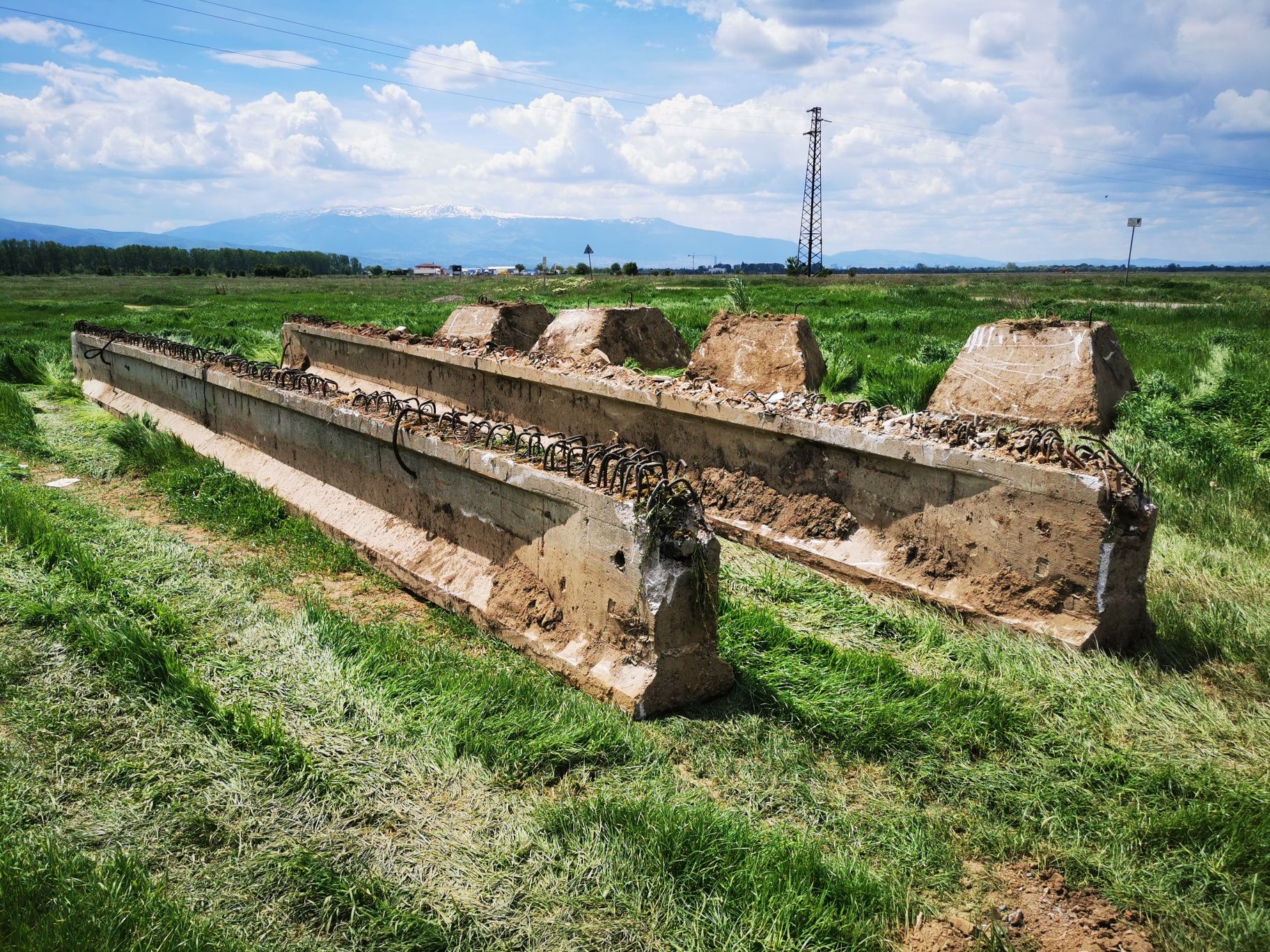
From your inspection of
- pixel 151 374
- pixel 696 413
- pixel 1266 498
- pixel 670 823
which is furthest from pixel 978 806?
pixel 151 374

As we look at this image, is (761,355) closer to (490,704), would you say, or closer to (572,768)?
(490,704)

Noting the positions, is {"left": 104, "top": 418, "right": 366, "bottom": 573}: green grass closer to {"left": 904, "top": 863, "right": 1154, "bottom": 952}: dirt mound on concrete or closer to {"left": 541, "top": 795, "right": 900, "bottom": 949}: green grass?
{"left": 541, "top": 795, "right": 900, "bottom": 949}: green grass

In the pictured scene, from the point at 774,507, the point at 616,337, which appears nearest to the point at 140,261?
the point at 616,337

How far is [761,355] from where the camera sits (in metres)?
11.1

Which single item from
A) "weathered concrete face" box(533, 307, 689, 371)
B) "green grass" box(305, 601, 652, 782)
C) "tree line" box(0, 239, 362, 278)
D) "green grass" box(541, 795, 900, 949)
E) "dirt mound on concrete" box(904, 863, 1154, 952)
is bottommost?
"dirt mound on concrete" box(904, 863, 1154, 952)

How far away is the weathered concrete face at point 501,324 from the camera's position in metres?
13.9

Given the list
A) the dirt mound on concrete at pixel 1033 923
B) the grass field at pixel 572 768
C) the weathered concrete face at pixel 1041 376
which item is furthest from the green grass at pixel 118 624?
the weathered concrete face at pixel 1041 376

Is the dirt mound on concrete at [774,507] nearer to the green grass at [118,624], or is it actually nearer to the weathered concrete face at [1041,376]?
the weathered concrete face at [1041,376]

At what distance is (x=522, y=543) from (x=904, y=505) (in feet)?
8.64

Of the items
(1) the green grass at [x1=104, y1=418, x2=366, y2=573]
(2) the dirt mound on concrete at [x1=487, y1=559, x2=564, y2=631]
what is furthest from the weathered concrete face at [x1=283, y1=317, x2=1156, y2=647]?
(1) the green grass at [x1=104, y1=418, x2=366, y2=573]

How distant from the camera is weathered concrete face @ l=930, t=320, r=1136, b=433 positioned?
28.7 ft

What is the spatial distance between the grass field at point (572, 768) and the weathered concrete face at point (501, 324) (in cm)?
829

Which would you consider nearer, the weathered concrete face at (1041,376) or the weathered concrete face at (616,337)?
the weathered concrete face at (1041,376)

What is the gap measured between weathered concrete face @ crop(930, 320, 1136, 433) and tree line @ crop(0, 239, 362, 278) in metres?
91.0
